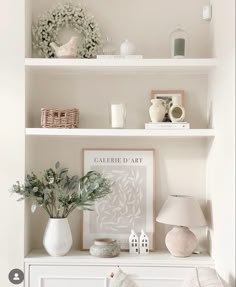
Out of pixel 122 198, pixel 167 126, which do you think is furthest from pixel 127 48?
pixel 122 198

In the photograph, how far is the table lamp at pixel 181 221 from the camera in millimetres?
2936

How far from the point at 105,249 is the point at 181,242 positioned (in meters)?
0.43

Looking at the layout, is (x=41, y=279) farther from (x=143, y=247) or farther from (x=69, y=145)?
(x=69, y=145)

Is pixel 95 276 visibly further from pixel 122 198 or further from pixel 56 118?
pixel 56 118

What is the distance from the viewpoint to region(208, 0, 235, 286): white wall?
256 cm

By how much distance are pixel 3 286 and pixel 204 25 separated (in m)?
1.96

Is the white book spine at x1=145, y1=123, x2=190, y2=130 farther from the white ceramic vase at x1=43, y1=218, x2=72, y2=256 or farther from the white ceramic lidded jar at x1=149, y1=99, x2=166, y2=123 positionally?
the white ceramic vase at x1=43, y1=218, x2=72, y2=256

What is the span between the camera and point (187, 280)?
8.30ft

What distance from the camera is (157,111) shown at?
9.88 ft

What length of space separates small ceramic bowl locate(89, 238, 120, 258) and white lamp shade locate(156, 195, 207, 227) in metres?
0.30

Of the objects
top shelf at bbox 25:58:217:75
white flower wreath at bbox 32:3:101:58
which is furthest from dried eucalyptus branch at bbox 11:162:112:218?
white flower wreath at bbox 32:3:101:58

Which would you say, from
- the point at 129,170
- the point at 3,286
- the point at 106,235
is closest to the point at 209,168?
the point at 129,170

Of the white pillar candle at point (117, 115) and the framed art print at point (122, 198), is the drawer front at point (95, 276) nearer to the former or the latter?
the framed art print at point (122, 198)

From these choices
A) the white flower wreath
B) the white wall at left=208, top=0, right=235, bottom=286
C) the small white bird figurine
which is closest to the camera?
the white wall at left=208, top=0, right=235, bottom=286
